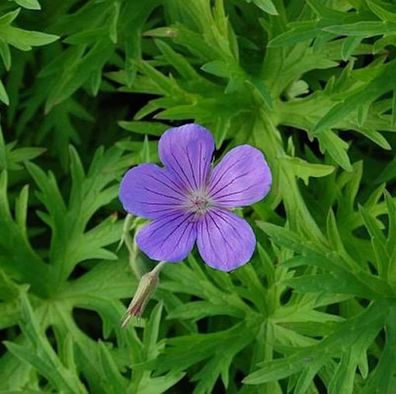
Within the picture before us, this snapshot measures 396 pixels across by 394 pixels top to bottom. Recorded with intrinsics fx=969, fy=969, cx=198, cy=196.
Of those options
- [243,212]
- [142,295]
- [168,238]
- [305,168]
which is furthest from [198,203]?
[243,212]

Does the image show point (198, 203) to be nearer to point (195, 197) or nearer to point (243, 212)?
point (195, 197)

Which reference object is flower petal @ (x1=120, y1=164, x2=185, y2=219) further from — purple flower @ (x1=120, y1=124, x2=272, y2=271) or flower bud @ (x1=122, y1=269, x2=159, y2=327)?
flower bud @ (x1=122, y1=269, x2=159, y2=327)

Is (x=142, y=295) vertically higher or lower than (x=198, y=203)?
lower

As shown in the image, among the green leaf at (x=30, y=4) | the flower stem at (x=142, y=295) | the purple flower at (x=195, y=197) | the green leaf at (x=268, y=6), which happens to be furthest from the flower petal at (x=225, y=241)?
the green leaf at (x=30, y=4)

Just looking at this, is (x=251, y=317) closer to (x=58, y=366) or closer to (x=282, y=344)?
(x=282, y=344)

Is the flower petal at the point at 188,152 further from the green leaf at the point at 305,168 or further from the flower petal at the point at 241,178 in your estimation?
the green leaf at the point at 305,168

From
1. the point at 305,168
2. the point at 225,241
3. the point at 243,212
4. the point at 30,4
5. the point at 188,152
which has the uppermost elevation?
the point at 30,4

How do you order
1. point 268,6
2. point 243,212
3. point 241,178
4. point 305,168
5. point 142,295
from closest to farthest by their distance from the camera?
1. point 241,178
2. point 142,295
3. point 268,6
4. point 305,168
5. point 243,212

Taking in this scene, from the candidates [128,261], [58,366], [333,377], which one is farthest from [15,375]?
[333,377]
